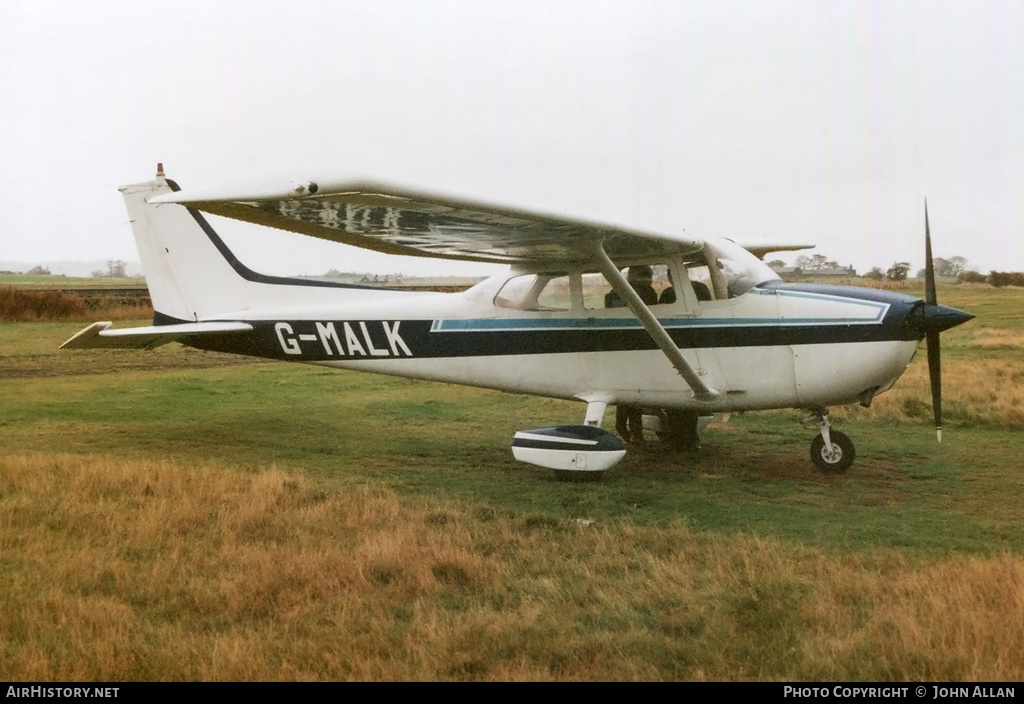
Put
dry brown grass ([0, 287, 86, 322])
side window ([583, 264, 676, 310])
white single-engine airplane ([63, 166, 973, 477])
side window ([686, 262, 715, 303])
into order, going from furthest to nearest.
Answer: dry brown grass ([0, 287, 86, 322]) < side window ([583, 264, 676, 310]) < side window ([686, 262, 715, 303]) < white single-engine airplane ([63, 166, 973, 477])

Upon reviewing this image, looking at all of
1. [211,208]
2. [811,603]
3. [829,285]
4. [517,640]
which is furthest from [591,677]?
[829,285]

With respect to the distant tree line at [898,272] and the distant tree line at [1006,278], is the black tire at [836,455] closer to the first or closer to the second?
the distant tree line at [898,272]

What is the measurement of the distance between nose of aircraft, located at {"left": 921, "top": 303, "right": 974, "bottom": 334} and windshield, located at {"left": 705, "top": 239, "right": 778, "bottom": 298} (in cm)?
138

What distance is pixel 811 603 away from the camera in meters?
3.81

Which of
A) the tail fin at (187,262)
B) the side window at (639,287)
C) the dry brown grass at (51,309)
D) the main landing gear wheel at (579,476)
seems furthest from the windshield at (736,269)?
the dry brown grass at (51,309)

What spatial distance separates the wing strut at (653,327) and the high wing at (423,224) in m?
0.19

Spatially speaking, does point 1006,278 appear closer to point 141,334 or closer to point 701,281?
point 701,281

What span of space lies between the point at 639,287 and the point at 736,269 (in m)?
0.93

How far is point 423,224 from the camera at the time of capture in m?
6.53

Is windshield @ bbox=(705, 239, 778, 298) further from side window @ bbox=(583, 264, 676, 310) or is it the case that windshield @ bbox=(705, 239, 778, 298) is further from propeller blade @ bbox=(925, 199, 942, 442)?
propeller blade @ bbox=(925, 199, 942, 442)

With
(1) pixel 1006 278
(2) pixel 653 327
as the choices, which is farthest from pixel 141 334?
(1) pixel 1006 278

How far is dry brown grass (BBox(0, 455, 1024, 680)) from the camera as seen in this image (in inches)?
128

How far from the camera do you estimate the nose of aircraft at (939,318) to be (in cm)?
677

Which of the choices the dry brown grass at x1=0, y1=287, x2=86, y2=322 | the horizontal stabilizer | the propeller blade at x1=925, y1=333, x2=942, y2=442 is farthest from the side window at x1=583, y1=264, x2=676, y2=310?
the dry brown grass at x1=0, y1=287, x2=86, y2=322
